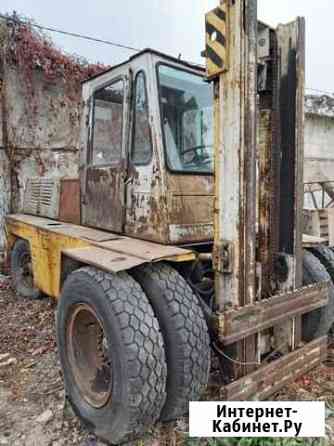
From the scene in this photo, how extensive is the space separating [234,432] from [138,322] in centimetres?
78

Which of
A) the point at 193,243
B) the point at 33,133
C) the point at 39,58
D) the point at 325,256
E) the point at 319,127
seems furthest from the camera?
the point at 319,127

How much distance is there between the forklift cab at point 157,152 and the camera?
243 cm

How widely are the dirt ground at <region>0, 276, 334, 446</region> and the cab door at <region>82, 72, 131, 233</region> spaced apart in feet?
4.06

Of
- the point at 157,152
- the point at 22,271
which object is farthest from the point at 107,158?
the point at 22,271

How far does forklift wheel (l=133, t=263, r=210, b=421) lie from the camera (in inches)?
77.3

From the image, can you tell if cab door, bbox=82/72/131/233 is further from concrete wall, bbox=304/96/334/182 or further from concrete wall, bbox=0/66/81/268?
concrete wall, bbox=304/96/334/182

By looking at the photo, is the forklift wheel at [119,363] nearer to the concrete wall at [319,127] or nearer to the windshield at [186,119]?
the windshield at [186,119]

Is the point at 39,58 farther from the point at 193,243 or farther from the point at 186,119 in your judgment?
the point at 193,243

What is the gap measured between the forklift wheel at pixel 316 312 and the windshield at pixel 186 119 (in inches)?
42.0

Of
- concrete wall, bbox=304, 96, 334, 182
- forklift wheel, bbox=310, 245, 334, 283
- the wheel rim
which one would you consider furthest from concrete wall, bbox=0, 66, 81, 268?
concrete wall, bbox=304, 96, 334, 182

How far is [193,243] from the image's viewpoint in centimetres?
258

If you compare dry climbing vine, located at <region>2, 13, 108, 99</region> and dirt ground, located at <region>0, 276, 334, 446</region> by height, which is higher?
dry climbing vine, located at <region>2, 13, 108, 99</region>

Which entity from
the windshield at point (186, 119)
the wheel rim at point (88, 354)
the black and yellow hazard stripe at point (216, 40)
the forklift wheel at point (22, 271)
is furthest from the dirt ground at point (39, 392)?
the black and yellow hazard stripe at point (216, 40)

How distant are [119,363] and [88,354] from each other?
67 cm
